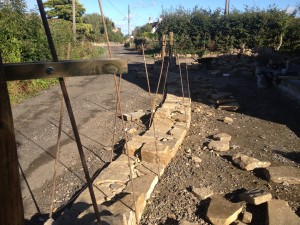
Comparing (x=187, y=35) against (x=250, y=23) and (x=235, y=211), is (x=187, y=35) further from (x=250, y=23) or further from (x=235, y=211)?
(x=235, y=211)

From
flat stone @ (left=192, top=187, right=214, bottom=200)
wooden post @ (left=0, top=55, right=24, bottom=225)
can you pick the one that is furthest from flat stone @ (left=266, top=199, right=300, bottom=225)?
wooden post @ (left=0, top=55, right=24, bottom=225)

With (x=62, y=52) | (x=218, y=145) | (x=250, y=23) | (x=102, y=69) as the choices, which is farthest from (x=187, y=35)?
(x=102, y=69)

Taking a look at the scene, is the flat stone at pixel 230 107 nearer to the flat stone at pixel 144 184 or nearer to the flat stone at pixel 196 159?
the flat stone at pixel 196 159

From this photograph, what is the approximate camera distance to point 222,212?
3316 mm

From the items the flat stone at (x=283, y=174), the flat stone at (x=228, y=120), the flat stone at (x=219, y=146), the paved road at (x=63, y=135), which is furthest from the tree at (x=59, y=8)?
the flat stone at (x=283, y=174)

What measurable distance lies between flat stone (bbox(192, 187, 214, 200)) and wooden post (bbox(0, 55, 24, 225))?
2.80m

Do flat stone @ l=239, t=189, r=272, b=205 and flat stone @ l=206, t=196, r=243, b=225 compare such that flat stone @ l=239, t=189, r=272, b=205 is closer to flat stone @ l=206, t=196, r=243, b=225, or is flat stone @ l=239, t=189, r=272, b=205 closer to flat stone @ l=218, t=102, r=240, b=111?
flat stone @ l=206, t=196, r=243, b=225

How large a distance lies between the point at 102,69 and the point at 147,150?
3.08m

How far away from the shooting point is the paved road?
14.1ft

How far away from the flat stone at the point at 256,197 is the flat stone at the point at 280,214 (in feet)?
0.28

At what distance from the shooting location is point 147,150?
14.8 ft

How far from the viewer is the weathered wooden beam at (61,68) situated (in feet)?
4.58

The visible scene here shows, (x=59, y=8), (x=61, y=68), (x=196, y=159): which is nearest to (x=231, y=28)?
(x=59, y=8)

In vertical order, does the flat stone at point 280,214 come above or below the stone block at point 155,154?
below
